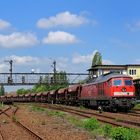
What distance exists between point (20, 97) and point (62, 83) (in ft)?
35.0

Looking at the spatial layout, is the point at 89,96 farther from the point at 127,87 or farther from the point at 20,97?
the point at 20,97

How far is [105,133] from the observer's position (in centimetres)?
1866

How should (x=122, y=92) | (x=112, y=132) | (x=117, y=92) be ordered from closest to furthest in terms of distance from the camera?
(x=112, y=132) < (x=117, y=92) < (x=122, y=92)

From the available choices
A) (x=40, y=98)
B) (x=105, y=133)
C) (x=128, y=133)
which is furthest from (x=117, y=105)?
(x=40, y=98)

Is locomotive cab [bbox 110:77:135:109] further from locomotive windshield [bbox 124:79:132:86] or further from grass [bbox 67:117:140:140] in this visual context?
grass [bbox 67:117:140:140]

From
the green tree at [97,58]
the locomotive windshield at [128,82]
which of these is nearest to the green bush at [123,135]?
the locomotive windshield at [128,82]

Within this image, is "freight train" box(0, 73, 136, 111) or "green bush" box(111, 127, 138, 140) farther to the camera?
"freight train" box(0, 73, 136, 111)

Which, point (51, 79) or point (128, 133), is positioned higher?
point (51, 79)

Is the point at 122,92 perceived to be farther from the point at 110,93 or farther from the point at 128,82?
the point at 128,82

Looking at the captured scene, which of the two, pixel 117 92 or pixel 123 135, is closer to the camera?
pixel 123 135

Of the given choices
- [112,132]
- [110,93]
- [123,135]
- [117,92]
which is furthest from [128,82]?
[123,135]


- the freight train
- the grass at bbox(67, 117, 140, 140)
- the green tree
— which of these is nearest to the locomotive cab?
the freight train

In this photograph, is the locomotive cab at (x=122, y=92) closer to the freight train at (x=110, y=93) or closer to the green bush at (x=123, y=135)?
the freight train at (x=110, y=93)

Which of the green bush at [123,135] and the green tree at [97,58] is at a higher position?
the green tree at [97,58]
